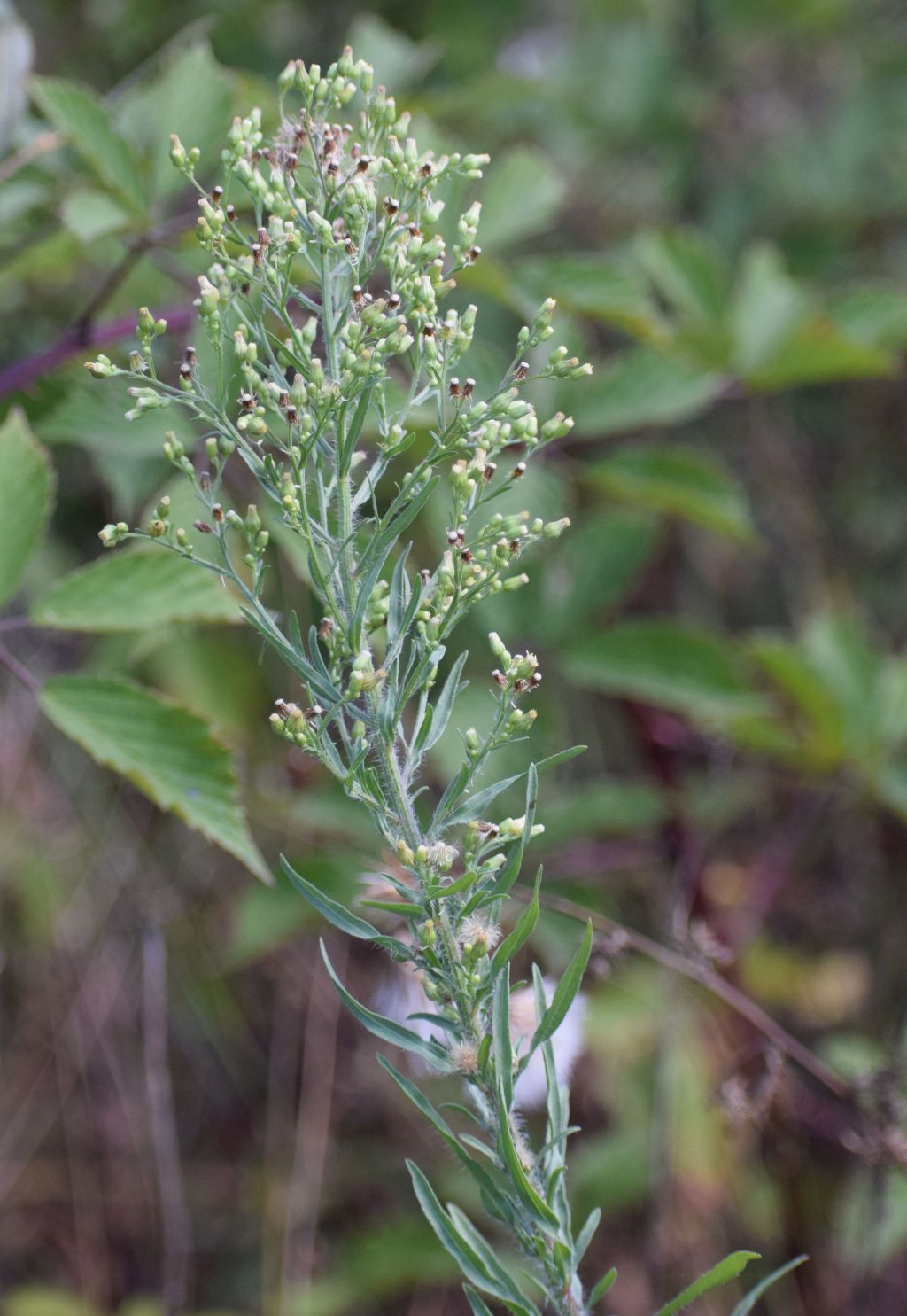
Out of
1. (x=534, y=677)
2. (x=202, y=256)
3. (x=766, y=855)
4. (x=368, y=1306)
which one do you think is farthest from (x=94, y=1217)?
(x=534, y=677)

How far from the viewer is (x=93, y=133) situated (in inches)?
47.7

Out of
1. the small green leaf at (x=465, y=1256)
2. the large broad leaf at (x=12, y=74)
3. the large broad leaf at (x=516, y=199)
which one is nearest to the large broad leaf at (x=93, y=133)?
the large broad leaf at (x=12, y=74)

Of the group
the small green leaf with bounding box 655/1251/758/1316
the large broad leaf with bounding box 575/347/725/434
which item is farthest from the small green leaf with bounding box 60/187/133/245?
the small green leaf with bounding box 655/1251/758/1316

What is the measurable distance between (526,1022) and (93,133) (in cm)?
99

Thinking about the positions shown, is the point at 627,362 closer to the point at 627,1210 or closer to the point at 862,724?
the point at 862,724

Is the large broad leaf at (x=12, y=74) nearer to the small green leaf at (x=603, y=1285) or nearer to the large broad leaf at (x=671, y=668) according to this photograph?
the large broad leaf at (x=671, y=668)

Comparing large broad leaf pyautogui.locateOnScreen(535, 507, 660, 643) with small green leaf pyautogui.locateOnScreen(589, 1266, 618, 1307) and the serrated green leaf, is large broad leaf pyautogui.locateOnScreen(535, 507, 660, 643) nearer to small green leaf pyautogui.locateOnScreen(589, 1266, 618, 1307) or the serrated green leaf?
the serrated green leaf

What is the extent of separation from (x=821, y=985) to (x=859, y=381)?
1.44 metres

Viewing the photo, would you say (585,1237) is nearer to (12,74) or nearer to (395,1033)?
(395,1033)

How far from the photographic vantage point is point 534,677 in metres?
0.69

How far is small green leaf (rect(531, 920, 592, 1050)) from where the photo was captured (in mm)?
638

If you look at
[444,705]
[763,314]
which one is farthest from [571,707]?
[444,705]

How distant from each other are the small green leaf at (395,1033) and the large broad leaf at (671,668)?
0.99 metres

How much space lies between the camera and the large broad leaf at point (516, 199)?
1489 millimetres
